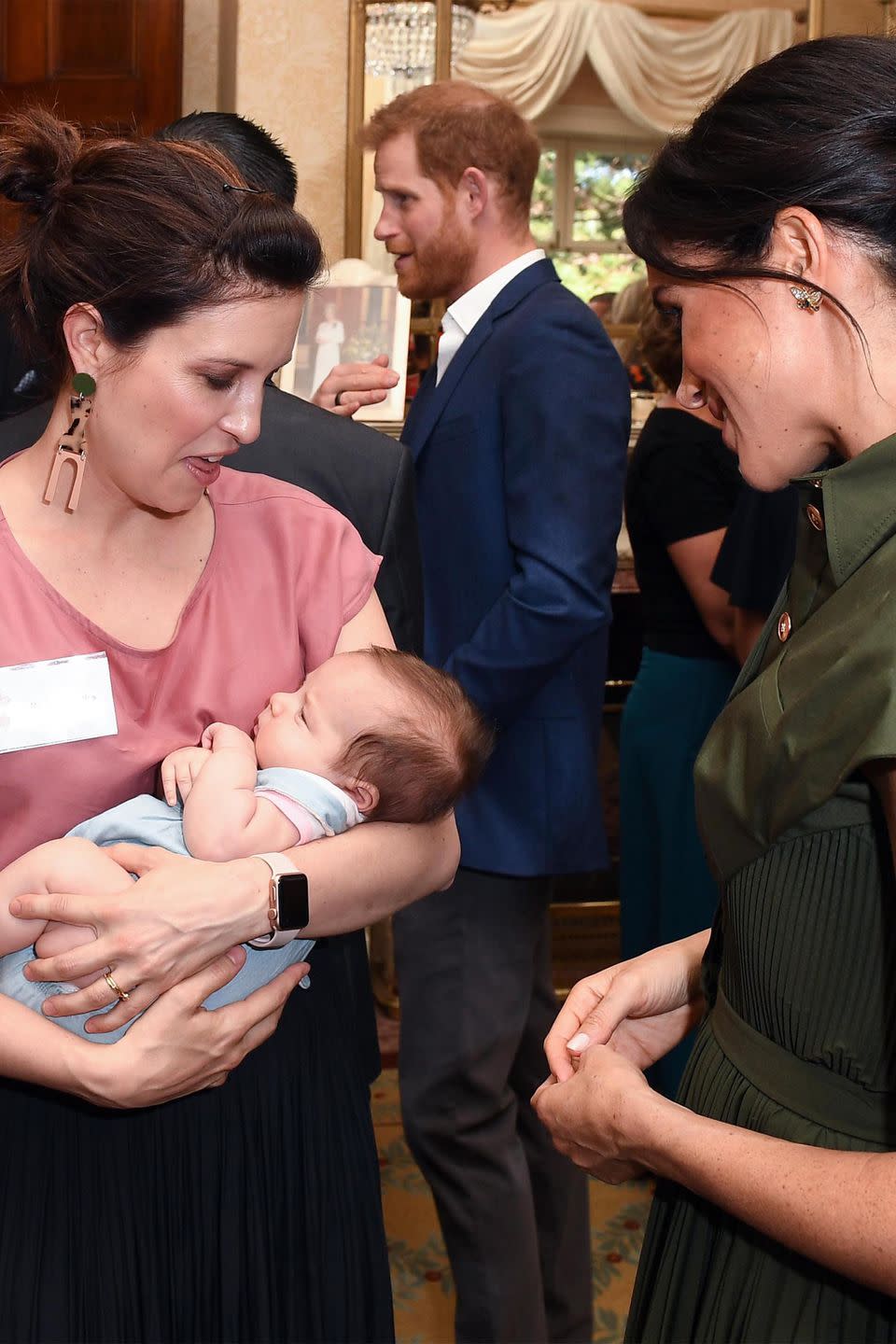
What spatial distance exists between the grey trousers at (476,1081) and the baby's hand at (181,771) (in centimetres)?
113

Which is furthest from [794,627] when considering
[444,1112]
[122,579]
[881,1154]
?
[444,1112]

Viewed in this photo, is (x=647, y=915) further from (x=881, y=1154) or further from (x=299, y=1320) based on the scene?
(x=881, y=1154)

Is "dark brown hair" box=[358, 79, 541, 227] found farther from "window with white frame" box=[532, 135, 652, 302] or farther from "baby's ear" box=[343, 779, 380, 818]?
"window with white frame" box=[532, 135, 652, 302]

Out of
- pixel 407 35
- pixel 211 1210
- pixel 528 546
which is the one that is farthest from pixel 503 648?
pixel 407 35

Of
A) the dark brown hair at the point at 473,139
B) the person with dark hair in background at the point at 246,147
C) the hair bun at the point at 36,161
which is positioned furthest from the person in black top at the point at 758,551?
the hair bun at the point at 36,161

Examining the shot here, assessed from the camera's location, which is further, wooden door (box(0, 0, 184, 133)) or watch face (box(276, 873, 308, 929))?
wooden door (box(0, 0, 184, 133))

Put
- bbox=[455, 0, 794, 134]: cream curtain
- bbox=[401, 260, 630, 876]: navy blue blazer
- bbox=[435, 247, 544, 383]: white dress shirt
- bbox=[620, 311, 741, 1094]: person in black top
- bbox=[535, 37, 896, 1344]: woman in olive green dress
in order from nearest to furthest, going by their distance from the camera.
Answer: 1. bbox=[535, 37, 896, 1344]: woman in olive green dress
2. bbox=[401, 260, 630, 876]: navy blue blazer
3. bbox=[435, 247, 544, 383]: white dress shirt
4. bbox=[620, 311, 741, 1094]: person in black top
5. bbox=[455, 0, 794, 134]: cream curtain

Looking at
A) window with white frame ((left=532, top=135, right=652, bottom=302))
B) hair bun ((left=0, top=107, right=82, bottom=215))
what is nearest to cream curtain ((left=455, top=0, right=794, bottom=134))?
window with white frame ((left=532, top=135, right=652, bottom=302))

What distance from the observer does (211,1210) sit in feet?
5.01

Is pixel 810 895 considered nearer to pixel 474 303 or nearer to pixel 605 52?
pixel 474 303

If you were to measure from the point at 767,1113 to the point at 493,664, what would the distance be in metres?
1.37

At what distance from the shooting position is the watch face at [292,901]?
1.43 m

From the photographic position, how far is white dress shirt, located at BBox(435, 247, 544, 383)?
2.75 metres

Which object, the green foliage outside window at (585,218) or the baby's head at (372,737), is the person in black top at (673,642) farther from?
the green foliage outside window at (585,218)
